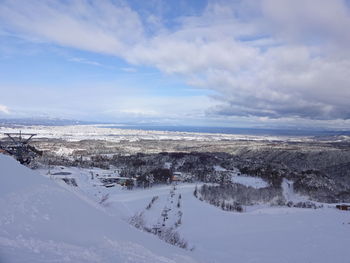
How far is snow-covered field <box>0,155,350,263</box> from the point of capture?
8.83m

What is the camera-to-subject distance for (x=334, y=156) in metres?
146

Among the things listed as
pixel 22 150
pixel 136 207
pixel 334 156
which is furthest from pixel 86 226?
pixel 334 156

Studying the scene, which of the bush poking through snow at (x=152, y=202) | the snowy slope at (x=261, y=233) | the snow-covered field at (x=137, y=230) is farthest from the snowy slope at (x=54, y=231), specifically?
the bush poking through snow at (x=152, y=202)

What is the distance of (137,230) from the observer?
1407 cm

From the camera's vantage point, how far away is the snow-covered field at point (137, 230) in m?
8.83

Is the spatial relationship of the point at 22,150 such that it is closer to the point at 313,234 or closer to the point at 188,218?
the point at 188,218

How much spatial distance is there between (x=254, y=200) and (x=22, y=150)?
48.0m

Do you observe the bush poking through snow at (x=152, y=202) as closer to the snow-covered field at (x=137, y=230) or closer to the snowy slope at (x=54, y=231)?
the snow-covered field at (x=137, y=230)

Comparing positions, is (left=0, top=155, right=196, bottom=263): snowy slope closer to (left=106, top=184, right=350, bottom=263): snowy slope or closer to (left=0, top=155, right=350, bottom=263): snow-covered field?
(left=0, top=155, right=350, bottom=263): snow-covered field

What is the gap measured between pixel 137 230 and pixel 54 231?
5063mm

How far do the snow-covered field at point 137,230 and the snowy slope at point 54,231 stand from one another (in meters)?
0.02

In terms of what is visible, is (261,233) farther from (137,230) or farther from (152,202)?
(152,202)

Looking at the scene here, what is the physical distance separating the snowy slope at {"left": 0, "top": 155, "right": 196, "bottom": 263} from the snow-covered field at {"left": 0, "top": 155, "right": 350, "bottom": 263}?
0.07 ft

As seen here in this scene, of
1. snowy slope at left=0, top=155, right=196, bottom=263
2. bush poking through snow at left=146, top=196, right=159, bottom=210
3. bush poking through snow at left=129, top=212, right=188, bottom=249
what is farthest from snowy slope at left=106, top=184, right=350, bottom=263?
snowy slope at left=0, top=155, right=196, bottom=263
